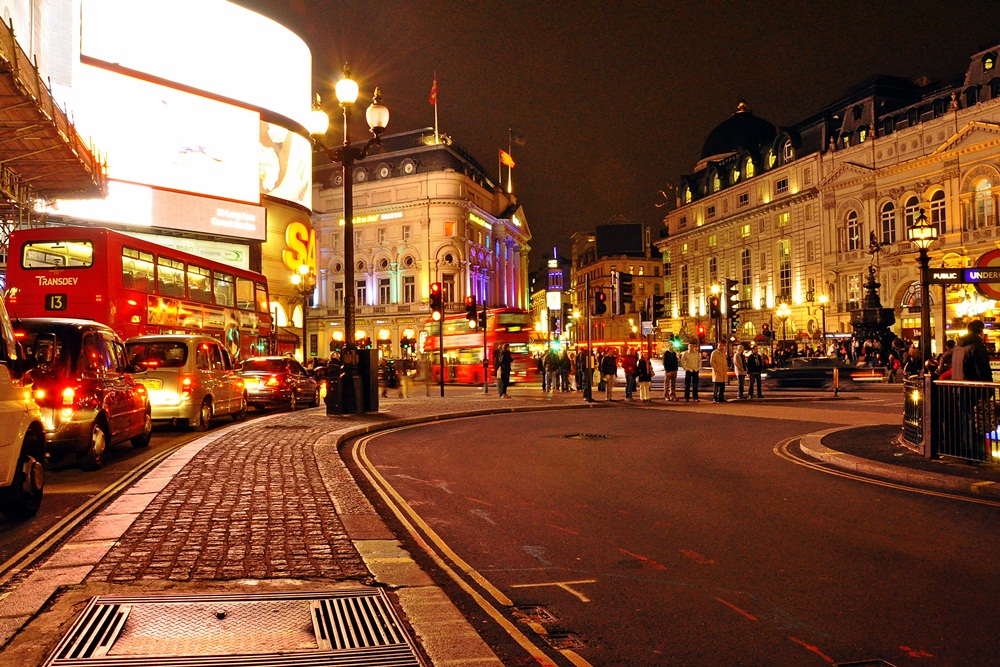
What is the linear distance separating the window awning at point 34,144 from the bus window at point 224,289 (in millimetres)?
5178

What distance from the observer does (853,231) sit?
6631cm

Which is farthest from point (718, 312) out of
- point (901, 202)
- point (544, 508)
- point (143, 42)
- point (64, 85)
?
point (901, 202)

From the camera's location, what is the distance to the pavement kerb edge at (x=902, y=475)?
790 cm

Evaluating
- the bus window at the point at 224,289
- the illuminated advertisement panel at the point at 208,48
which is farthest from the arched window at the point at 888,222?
the bus window at the point at 224,289

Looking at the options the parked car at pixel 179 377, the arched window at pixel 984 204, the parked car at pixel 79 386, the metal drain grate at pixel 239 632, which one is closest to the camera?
the metal drain grate at pixel 239 632

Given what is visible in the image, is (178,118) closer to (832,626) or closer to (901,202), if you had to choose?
(832,626)

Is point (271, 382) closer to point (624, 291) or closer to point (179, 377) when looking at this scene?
point (179, 377)

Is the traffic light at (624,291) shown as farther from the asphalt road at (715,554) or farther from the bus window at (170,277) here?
the asphalt road at (715,554)

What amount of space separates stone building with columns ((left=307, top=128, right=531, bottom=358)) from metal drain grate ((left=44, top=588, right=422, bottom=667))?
72190 millimetres

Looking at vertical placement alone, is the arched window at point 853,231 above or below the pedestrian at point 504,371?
above

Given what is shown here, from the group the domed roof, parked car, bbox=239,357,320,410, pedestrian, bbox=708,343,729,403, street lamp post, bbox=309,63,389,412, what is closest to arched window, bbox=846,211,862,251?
the domed roof

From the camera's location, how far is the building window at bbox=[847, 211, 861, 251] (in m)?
65.6

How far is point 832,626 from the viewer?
4.08 metres

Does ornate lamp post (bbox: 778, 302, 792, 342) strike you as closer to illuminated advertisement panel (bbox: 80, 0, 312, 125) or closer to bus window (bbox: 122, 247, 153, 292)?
illuminated advertisement panel (bbox: 80, 0, 312, 125)
